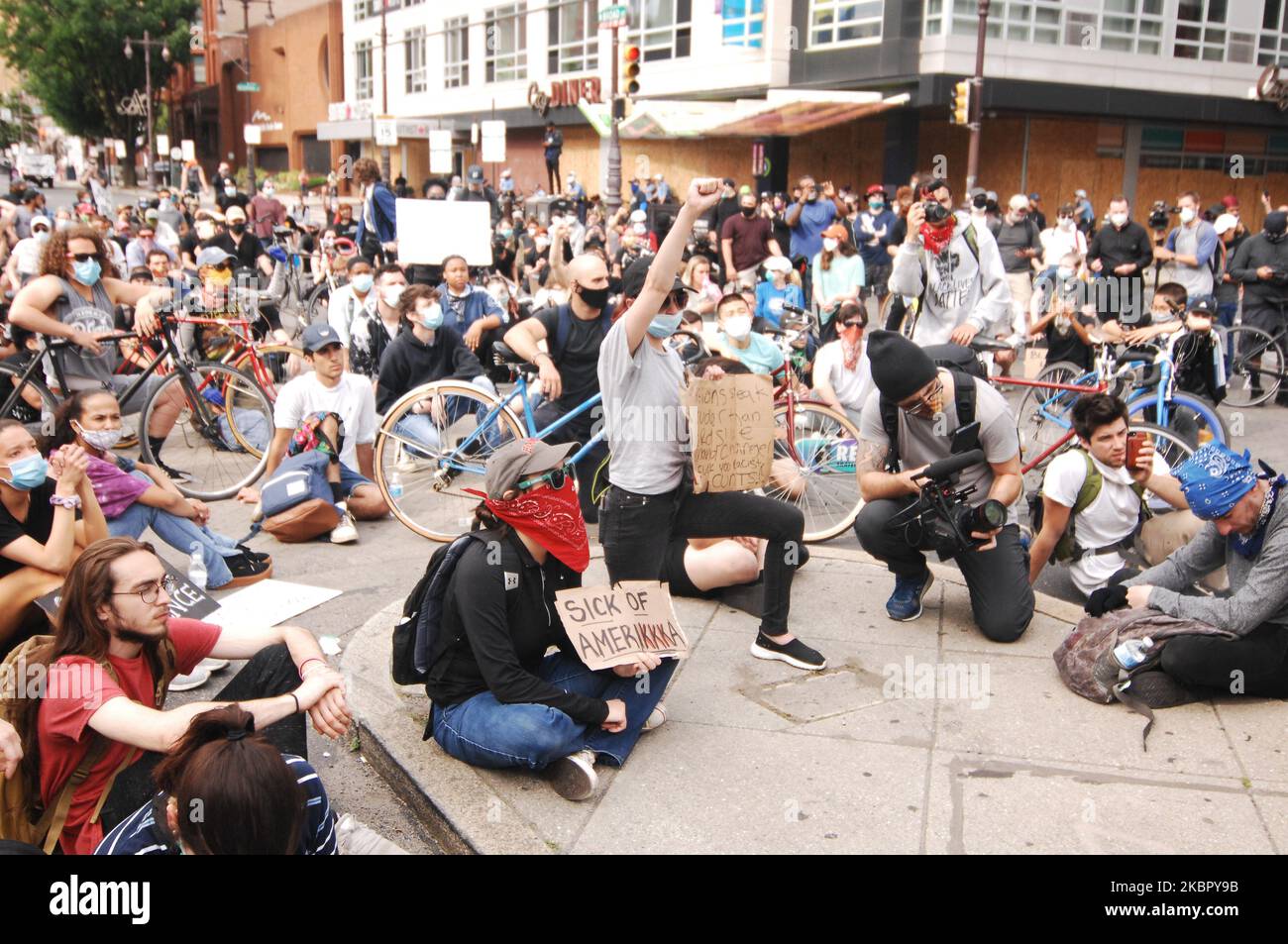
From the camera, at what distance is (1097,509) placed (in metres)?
5.56

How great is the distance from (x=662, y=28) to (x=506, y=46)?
10.2 m

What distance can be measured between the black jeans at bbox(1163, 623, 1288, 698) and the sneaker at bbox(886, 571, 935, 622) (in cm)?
133

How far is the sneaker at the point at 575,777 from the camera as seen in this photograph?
3785 mm

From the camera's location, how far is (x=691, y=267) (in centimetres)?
1248

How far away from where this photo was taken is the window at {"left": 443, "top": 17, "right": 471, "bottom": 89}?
1729 inches

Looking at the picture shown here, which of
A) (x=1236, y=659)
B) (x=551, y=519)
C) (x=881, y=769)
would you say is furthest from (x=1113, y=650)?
(x=551, y=519)

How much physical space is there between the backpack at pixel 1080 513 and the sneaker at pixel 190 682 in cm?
405

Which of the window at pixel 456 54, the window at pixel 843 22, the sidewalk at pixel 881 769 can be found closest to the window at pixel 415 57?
the window at pixel 456 54

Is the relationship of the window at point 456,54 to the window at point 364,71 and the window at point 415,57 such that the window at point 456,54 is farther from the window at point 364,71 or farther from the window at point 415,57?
the window at point 364,71

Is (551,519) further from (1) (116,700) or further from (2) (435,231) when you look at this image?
(2) (435,231)

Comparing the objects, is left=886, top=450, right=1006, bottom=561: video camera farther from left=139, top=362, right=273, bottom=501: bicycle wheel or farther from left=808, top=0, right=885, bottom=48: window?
left=808, top=0, right=885, bottom=48: window

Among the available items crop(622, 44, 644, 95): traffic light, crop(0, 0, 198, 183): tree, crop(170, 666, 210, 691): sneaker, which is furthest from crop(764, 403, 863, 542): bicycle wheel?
crop(0, 0, 198, 183): tree

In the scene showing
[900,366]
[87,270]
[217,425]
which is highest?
[87,270]
